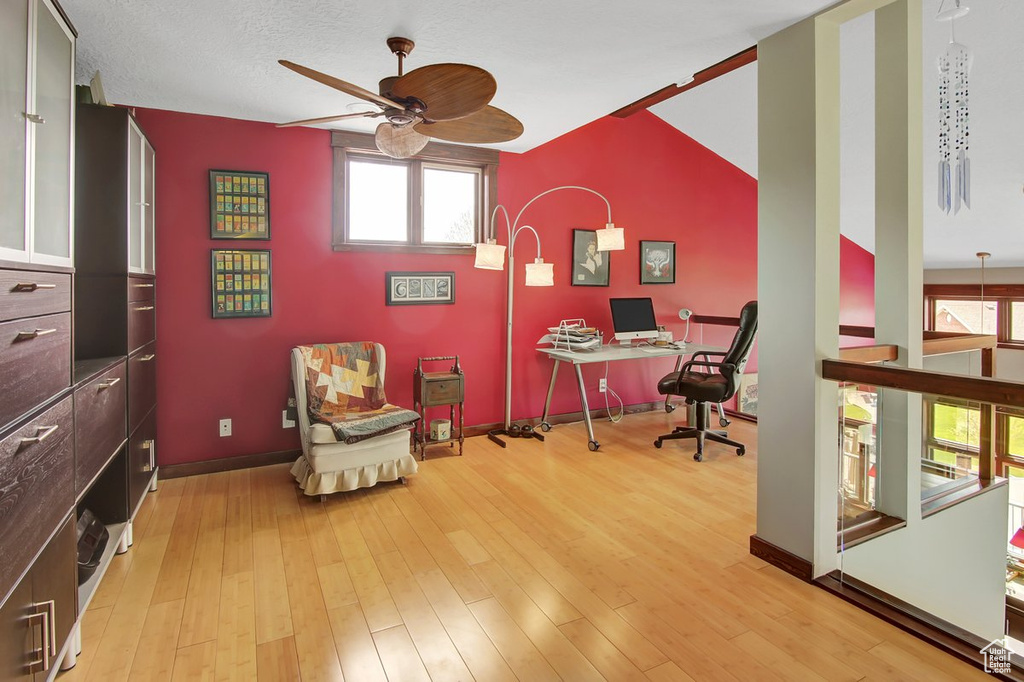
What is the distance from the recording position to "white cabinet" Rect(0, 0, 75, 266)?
57.2 inches

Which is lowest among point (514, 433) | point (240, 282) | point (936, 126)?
point (514, 433)

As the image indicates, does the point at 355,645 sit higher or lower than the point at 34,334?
lower

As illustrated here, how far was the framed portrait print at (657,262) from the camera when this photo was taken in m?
5.48

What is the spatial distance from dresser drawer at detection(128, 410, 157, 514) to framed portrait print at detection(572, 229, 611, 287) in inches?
137

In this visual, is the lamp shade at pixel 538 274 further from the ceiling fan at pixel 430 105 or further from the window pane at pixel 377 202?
the ceiling fan at pixel 430 105

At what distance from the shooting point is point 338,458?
3273 millimetres

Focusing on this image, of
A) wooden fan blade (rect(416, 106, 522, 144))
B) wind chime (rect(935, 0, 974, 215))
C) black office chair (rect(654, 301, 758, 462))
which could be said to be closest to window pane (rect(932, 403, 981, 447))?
wind chime (rect(935, 0, 974, 215))

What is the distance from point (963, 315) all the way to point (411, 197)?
6.41m

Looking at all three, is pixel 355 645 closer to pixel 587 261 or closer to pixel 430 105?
pixel 430 105

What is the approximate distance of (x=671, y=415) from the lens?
5422 millimetres

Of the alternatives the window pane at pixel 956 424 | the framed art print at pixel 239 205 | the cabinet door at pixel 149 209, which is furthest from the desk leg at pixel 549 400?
the cabinet door at pixel 149 209

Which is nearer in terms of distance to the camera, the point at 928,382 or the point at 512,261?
the point at 928,382

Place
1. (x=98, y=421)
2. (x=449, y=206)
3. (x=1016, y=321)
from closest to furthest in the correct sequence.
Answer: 1. (x=98, y=421)
2. (x=449, y=206)
3. (x=1016, y=321)

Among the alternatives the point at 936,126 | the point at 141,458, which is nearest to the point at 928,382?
the point at 936,126
